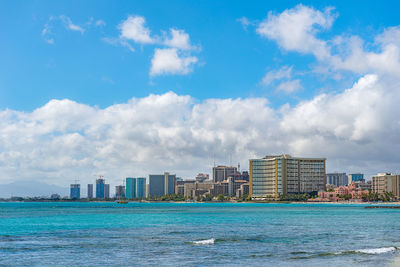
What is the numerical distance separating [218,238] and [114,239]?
15268 mm

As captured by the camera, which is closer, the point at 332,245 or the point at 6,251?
the point at 6,251

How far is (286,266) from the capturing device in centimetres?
4244

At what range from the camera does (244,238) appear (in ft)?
219

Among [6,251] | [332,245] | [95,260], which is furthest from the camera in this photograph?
[332,245]

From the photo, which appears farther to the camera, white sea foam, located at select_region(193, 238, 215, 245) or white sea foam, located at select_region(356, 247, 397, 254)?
white sea foam, located at select_region(193, 238, 215, 245)

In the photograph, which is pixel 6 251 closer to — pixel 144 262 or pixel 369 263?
pixel 144 262

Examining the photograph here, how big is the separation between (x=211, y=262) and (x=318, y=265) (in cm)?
1035

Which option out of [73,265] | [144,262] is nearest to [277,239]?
[144,262]

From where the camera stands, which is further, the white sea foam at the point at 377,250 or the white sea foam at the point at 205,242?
the white sea foam at the point at 205,242

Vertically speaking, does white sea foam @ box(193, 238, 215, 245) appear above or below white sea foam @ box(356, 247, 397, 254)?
below

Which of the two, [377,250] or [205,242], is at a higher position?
[377,250]

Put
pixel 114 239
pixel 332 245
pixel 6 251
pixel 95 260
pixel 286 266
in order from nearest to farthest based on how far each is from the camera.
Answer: pixel 286 266 → pixel 95 260 → pixel 6 251 → pixel 332 245 → pixel 114 239

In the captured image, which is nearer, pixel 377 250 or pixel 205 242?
pixel 377 250

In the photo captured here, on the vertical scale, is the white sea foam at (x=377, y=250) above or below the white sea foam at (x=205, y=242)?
above
